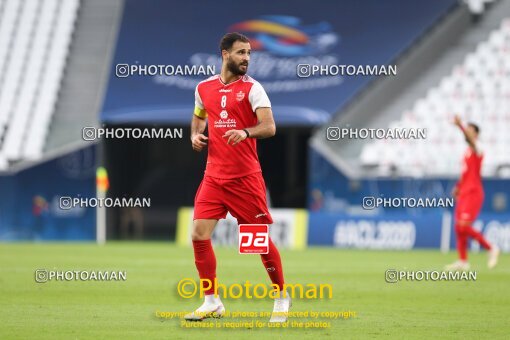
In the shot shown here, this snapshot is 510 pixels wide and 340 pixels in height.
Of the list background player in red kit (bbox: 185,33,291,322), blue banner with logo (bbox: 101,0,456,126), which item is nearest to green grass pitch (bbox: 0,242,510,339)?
background player in red kit (bbox: 185,33,291,322)

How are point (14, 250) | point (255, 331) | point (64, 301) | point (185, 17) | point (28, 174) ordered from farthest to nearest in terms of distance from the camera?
point (185, 17) → point (28, 174) → point (14, 250) → point (64, 301) → point (255, 331)

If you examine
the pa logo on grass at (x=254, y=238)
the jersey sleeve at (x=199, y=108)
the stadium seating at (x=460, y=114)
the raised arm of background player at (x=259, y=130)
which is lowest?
the pa logo on grass at (x=254, y=238)

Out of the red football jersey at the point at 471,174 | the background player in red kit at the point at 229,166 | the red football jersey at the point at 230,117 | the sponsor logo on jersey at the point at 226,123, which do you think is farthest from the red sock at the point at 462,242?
the sponsor logo on jersey at the point at 226,123

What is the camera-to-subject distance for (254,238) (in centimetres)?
932

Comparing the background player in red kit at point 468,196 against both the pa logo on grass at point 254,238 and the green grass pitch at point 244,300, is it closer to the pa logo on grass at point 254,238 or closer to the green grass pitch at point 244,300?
the green grass pitch at point 244,300

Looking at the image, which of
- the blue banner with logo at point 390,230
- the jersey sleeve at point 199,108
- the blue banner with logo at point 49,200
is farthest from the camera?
the blue banner with logo at point 49,200

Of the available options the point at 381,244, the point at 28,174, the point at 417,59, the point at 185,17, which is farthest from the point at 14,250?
the point at 417,59

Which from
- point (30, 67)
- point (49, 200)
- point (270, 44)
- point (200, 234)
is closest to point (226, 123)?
point (200, 234)

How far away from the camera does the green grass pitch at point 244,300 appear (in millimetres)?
8984

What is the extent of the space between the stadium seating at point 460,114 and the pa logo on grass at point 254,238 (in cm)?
1907

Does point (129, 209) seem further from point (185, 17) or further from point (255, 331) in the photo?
point (255, 331)

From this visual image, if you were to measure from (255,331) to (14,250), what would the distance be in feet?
50.6

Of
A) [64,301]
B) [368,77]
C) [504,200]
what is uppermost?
[368,77]

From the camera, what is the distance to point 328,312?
10547mm
